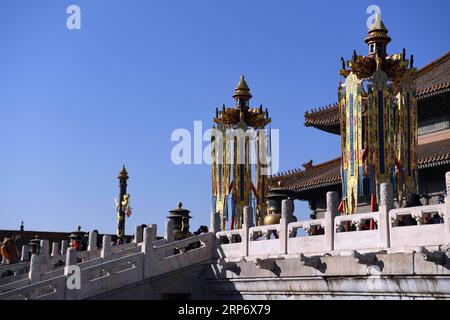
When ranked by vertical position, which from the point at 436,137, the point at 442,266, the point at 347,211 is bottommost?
the point at 442,266

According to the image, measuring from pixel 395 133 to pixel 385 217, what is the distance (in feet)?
20.2

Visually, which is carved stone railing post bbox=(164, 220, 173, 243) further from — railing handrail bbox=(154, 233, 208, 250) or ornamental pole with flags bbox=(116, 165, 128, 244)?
ornamental pole with flags bbox=(116, 165, 128, 244)

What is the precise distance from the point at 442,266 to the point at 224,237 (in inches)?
329

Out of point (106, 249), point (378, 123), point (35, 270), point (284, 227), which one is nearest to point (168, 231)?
point (106, 249)

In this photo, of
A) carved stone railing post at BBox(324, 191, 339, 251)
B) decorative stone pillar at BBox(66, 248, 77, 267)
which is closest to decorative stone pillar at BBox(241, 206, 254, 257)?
carved stone railing post at BBox(324, 191, 339, 251)

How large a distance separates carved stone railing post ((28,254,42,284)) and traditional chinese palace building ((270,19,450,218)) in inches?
266

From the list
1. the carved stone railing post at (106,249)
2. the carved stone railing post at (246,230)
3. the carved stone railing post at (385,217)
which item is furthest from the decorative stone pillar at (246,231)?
the carved stone railing post at (106,249)

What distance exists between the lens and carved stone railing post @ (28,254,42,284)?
21516mm

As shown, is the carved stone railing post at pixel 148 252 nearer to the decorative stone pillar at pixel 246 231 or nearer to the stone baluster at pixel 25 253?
the decorative stone pillar at pixel 246 231

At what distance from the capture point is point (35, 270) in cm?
2167

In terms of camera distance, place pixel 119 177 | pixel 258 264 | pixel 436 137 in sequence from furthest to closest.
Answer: pixel 119 177
pixel 436 137
pixel 258 264
